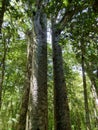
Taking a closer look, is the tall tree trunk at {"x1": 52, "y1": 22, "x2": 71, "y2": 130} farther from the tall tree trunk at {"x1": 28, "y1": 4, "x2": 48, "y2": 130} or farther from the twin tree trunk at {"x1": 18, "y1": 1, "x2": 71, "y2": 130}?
the tall tree trunk at {"x1": 28, "y1": 4, "x2": 48, "y2": 130}

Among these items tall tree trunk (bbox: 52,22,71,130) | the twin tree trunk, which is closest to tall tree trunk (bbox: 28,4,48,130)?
the twin tree trunk

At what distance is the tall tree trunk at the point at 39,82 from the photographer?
17.8ft

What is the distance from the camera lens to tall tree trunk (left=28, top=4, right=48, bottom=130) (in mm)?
5411

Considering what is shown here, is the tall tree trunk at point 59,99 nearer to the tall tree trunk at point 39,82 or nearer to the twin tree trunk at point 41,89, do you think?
the twin tree trunk at point 41,89

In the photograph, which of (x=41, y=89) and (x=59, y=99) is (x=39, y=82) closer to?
(x=41, y=89)

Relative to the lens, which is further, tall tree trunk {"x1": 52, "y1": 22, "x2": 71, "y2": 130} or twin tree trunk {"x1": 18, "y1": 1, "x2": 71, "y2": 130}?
tall tree trunk {"x1": 52, "y1": 22, "x2": 71, "y2": 130}

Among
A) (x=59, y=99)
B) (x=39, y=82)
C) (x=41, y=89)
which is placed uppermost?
(x=39, y=82)

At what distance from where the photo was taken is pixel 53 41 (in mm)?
9094

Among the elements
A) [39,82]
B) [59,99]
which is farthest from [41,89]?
[59,99]

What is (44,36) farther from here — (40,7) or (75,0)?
(75,0)

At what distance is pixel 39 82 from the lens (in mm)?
6250

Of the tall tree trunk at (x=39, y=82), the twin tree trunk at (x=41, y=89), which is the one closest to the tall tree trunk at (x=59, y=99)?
the twin tree trunk at (x=41, y=89)

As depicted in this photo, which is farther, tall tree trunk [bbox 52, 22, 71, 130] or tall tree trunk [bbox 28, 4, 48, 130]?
tall tree trunk [bbox 52, 22, 71, 130]

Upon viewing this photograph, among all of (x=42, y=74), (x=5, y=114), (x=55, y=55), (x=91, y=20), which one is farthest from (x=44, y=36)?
(x=5, y=114)
